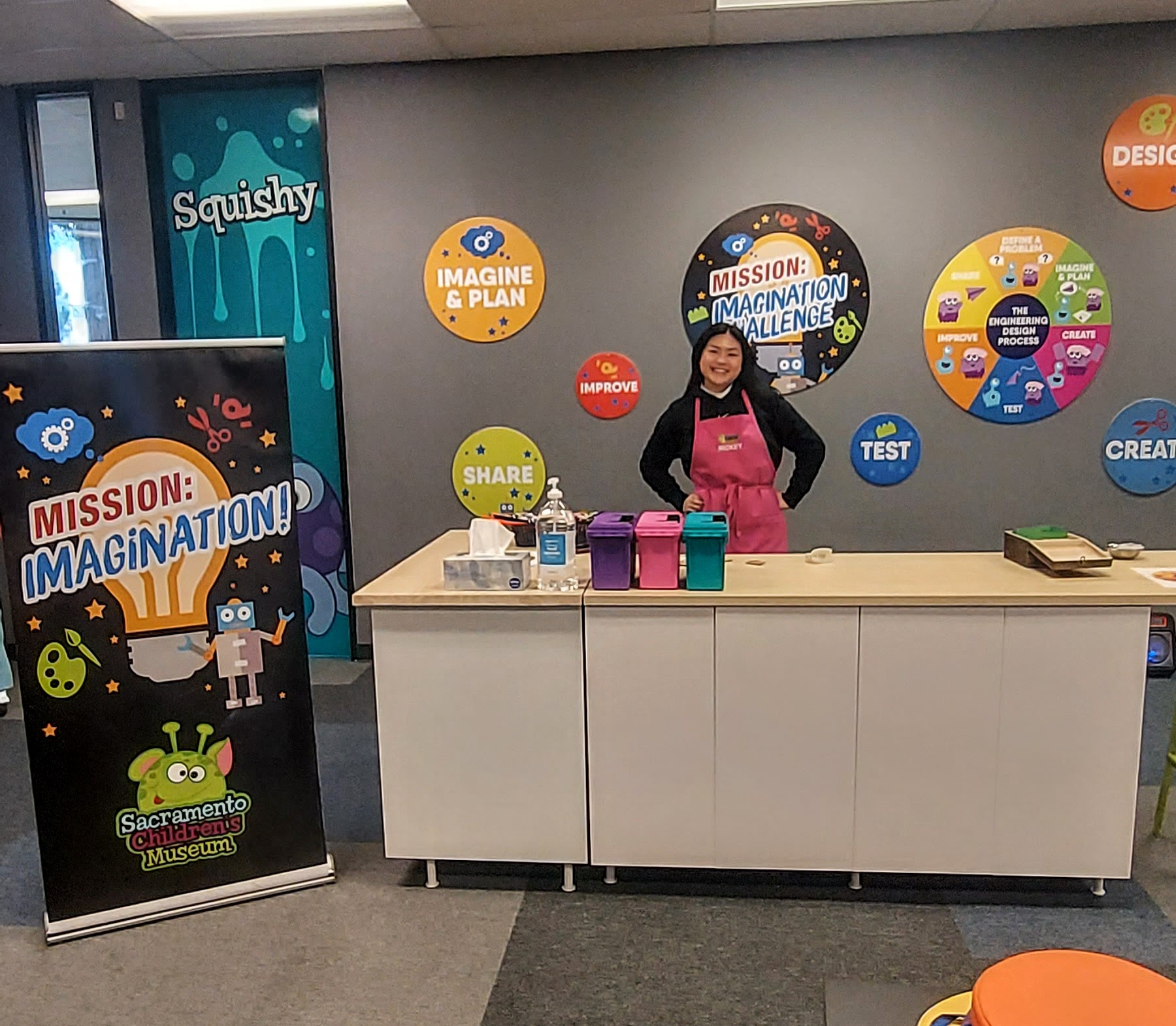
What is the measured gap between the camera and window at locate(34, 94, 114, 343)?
4.55 metres

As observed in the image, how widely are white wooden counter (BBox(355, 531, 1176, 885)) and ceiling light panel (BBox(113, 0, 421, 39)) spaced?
90.8 inches

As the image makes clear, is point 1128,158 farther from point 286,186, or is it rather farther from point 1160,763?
point 286,186

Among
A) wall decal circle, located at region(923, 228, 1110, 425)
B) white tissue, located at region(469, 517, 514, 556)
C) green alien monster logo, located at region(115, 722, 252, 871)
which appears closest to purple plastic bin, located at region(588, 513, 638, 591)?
white tissue, located at region(469, 517, 514, 556)

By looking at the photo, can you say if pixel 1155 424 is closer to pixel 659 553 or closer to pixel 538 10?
pixel 659 553

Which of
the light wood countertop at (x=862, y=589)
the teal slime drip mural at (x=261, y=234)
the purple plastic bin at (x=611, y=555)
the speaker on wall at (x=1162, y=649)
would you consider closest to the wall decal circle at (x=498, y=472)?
the teal slime drip mural at (x=261, y=234)

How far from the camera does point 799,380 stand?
4.14 meters

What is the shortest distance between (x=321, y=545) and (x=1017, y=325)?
3.35m

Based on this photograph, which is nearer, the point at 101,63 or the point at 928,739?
the point at 928,739

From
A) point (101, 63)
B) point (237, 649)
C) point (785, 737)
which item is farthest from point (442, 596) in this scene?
point (101, 63)

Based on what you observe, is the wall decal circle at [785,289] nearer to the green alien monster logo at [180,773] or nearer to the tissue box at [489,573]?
the tissue box at [489,573]

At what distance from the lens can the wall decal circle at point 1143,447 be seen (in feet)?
13.2

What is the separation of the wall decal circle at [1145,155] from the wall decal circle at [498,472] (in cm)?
266

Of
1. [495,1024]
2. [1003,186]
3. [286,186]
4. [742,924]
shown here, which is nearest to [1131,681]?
[742,924]

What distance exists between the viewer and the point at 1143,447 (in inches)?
160
